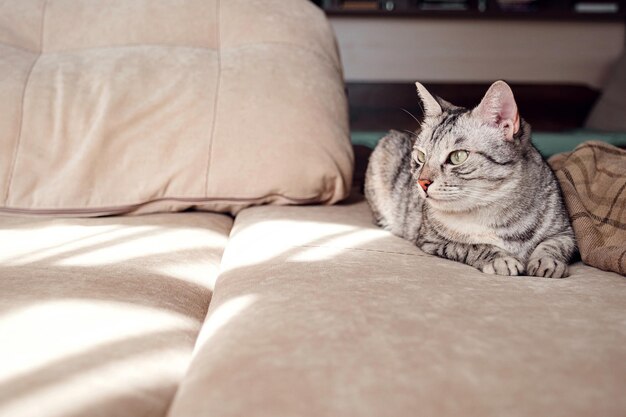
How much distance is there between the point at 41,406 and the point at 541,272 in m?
0.87

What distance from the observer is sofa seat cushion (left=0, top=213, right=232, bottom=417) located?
2.06 ft

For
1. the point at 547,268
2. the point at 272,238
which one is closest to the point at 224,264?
the point at 272,238

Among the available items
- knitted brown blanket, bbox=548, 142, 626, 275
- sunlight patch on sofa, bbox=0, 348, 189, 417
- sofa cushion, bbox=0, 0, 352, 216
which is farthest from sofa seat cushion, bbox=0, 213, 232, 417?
knitted brown blanket, bbox=548, 142, 626, 275

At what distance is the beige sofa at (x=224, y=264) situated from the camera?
2.06ft

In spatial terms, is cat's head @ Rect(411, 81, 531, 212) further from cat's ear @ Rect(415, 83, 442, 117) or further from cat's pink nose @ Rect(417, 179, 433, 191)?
cat's ear @ Rect(415, 83, 442, 117)

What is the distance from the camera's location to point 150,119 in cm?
148

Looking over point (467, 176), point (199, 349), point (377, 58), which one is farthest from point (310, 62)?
point (377, 58)

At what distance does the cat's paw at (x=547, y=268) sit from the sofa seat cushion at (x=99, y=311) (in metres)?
0.62

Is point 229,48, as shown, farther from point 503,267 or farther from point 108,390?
point 108,390

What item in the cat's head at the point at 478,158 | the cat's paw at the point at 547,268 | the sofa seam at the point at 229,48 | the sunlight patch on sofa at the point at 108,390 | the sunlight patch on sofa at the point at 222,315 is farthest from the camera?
Result: the sofa seam at the point at 229,48

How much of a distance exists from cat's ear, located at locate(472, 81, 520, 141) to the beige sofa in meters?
0.31

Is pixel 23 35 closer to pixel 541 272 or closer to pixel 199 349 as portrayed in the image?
pixel 199 349

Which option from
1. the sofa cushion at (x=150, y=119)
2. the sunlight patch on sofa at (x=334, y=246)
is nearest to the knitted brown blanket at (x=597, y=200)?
the sunlight patch on sofa at (x=334, y=246)

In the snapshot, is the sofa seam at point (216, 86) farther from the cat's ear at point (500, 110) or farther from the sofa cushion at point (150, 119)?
the cat's ear at point (500, 110)
